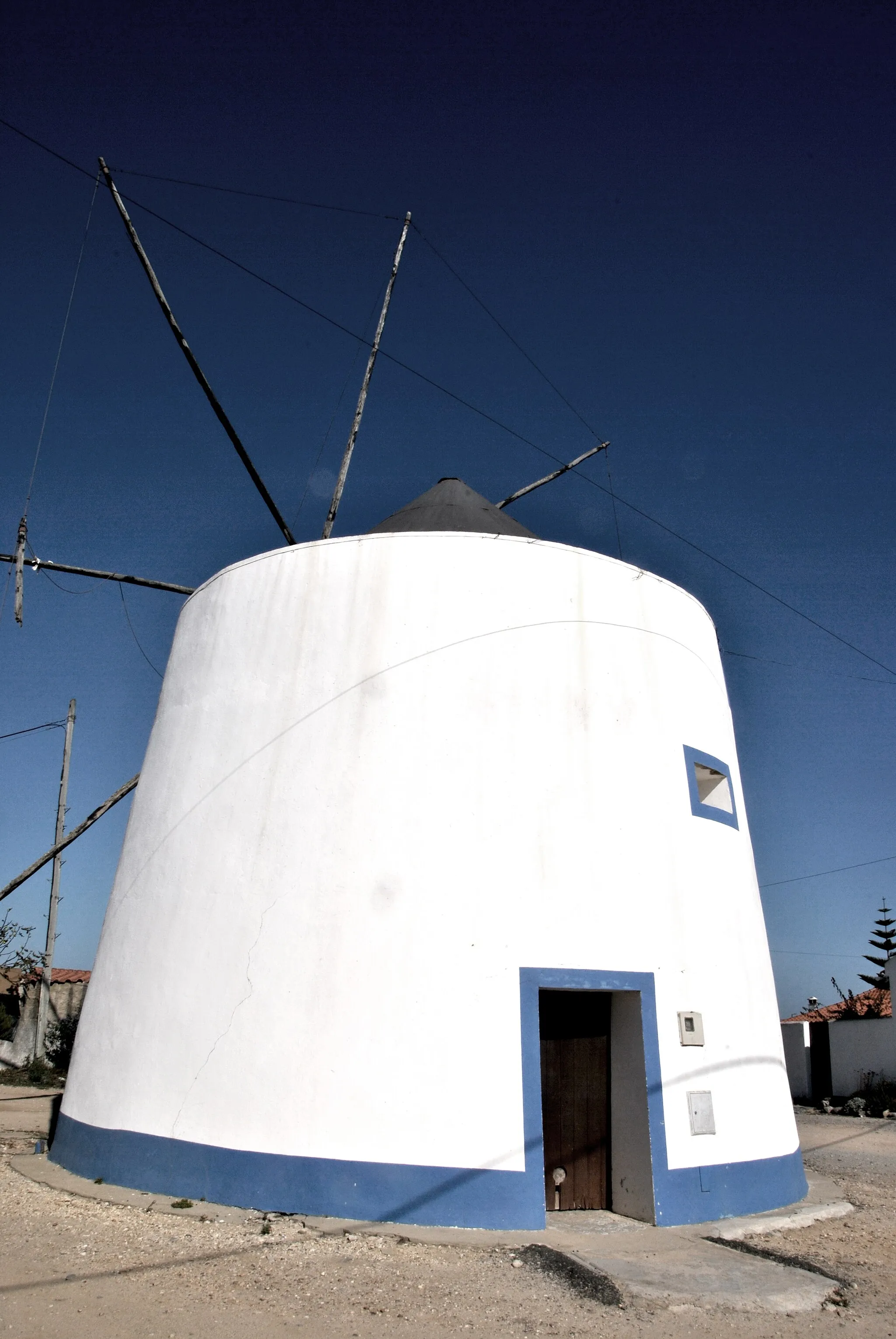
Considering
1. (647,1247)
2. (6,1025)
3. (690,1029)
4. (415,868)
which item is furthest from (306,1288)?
(6,1025)

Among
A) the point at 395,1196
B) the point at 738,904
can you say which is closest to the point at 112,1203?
the point at 395,1196

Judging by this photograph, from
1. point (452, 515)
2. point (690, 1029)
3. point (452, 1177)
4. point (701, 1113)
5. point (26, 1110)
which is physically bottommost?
point (452, 1177)

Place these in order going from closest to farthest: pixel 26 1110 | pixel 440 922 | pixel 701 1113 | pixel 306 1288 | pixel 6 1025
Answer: pixel 306 1288 → pixel 440 922 → pixel 701 1113 → pixel 26 1110 → pixel 6 1025

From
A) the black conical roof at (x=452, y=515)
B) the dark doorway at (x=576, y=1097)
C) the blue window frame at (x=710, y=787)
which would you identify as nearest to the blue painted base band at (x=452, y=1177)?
the dark doorway at (x=576, y=1097)

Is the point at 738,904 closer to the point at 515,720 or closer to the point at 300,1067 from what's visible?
the point at 515,720

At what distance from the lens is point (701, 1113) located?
27.5 feet

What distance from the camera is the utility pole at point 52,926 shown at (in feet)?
75.8

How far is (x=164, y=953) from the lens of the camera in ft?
29.8

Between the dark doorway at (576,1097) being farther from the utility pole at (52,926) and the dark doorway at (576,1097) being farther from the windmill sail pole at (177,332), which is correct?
the utility pole at (52,926)

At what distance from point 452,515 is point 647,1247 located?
8686mm

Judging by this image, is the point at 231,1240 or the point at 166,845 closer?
the point at 231,1240

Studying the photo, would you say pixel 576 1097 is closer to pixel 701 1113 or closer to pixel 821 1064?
pixel 701 1113

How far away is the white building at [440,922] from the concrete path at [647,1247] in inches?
7.1

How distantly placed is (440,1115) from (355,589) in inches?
205
